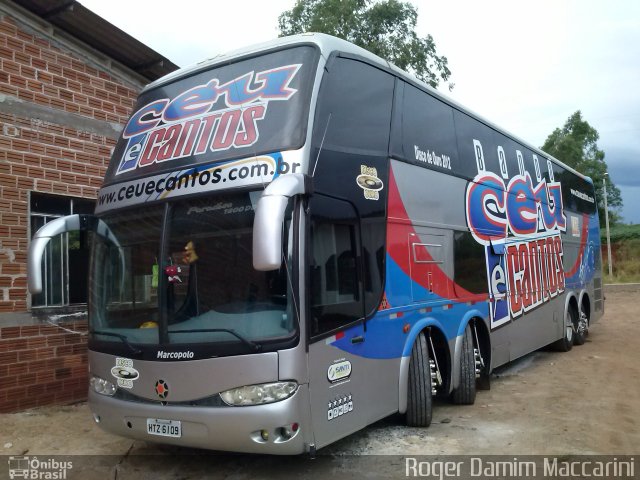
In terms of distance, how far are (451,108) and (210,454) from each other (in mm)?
Result: 5069

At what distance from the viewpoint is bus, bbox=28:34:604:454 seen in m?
4.16

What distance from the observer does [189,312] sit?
440 cm

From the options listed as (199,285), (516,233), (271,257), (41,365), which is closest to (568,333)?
(516,233)

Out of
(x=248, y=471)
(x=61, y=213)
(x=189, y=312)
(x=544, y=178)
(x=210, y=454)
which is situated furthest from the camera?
(x=544, y=178)

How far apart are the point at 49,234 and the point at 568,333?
33.1ft

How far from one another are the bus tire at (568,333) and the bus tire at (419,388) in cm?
621

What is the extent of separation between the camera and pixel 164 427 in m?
4.39

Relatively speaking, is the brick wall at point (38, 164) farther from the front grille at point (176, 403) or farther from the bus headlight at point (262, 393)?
the bus headlight at point (262, 393)

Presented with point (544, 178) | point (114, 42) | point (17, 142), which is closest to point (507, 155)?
point (544, 178)

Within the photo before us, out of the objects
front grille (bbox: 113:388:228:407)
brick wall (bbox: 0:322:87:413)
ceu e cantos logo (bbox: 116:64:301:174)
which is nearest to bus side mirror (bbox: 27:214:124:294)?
ceu e cantos logo (bbox: 116:64:301:174)

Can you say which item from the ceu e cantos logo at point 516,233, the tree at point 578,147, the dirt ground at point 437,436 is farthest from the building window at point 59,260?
the tree at point 578,147

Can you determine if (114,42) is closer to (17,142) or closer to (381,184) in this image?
(17,142)

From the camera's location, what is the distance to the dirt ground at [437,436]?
16.6 ft

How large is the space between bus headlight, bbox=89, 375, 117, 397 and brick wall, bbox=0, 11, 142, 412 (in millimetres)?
2521
